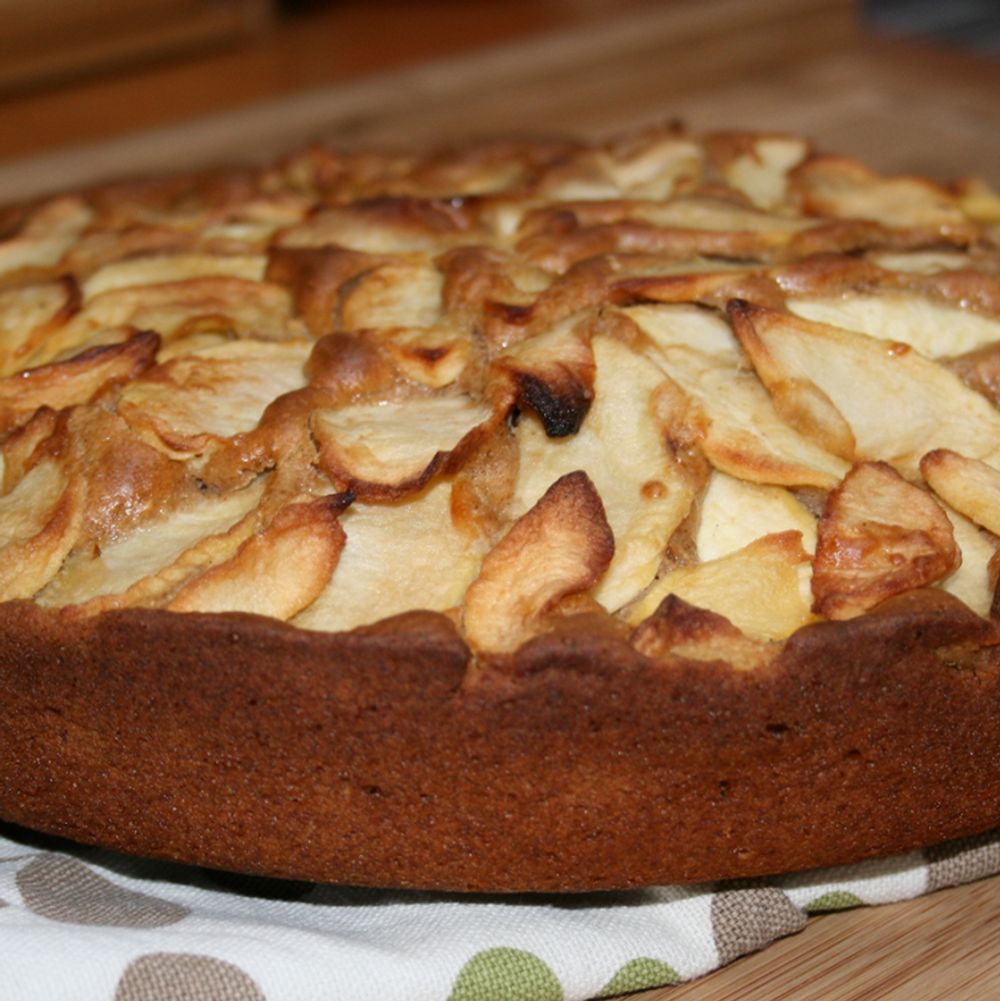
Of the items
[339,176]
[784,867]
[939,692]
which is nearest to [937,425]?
[939,692]

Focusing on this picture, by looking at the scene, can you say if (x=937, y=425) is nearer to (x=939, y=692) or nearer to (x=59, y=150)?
(x=939, y=692)

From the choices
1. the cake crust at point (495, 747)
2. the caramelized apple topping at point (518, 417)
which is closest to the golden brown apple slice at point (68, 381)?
the caramelized apple topping at point (518, 417)

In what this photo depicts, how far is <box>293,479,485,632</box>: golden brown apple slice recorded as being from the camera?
55.1 inches

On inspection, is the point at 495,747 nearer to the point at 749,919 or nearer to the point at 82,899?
the point at 749,919

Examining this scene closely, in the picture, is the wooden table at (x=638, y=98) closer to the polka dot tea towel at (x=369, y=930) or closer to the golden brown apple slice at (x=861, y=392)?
the golden brown apple slice at (x=861, y=392)

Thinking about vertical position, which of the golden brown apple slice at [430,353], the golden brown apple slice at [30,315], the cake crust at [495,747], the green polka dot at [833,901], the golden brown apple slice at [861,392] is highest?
the golden brown apple slice at [30,315]

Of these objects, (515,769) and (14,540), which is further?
(14,540)

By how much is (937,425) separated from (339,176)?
110 cm

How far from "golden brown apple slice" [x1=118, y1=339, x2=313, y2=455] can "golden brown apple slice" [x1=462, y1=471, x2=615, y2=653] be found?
1.17 ft

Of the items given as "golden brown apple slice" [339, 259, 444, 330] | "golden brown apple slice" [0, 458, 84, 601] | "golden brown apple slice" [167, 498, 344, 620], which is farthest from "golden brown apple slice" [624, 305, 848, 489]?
"golden brown apple slice" [0, 458, 84, 601]

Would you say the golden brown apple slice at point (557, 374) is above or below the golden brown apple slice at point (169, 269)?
below

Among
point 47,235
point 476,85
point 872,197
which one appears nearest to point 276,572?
point 47,235

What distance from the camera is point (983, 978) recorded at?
148 cm

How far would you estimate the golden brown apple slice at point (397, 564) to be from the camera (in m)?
1.40
